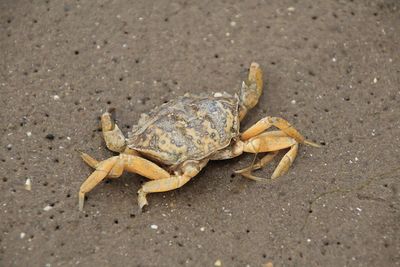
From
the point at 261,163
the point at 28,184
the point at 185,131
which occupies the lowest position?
the point at 261,163

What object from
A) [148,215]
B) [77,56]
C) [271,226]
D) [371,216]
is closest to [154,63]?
[77,56]

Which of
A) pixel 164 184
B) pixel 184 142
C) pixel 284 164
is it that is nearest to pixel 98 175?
pixel 164 184

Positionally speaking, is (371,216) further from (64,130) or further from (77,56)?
(77,56)

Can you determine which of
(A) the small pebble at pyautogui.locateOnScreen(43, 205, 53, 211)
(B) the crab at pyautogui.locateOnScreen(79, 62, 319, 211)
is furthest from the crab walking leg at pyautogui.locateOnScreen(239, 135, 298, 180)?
(A) the small pebble at pyautogui.locateOnScreen(43, 205, 53, 211)

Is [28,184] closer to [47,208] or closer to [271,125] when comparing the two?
[47,208]

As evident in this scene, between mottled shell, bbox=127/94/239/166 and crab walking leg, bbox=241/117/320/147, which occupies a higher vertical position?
mottled shell, bbox=127/94/239/166

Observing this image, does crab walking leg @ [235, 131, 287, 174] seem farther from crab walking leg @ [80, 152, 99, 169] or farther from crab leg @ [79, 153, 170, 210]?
crab walking leg @ [80, 152, 99, 169]
